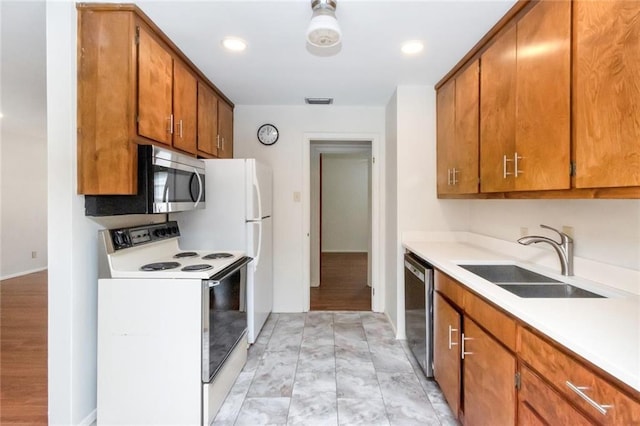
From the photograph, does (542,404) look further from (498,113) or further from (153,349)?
(153,349)

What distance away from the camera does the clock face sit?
3.66 meters

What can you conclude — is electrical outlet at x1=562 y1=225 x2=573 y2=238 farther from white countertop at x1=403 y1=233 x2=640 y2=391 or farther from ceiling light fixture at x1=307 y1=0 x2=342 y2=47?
ceiling light fixture at x1=307 y1=0 x2=342 y2=47

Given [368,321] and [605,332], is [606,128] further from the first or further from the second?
[368,321]

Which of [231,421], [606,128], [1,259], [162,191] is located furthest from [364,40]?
[1,259]

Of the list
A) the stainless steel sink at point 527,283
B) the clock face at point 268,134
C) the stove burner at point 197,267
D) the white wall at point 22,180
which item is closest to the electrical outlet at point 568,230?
the stainless steel sink at point 527,283

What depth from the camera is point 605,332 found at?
99 centimetres

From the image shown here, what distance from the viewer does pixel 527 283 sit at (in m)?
1.73

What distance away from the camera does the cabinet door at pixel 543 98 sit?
54.2 inches

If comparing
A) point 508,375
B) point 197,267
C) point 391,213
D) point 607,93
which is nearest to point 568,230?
point 607,93

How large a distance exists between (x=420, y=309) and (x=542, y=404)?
1.27 meters

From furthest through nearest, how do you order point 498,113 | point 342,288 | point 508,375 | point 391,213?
point 342,288
point 391,213
point 498,113
point 508,375

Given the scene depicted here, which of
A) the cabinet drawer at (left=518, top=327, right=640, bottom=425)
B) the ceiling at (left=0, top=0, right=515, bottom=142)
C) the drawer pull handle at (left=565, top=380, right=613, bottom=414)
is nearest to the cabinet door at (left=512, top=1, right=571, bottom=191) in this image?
the ceiling at (left=0, top=0, right=515, bottom=142)

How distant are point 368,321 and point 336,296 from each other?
3.27ft

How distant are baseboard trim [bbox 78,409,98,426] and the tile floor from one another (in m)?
0.70
